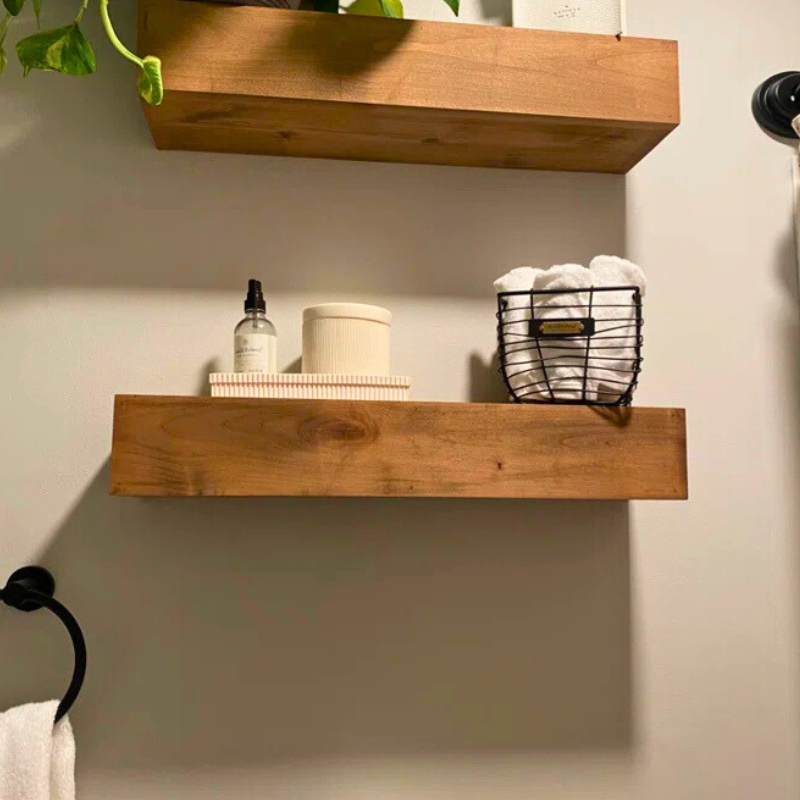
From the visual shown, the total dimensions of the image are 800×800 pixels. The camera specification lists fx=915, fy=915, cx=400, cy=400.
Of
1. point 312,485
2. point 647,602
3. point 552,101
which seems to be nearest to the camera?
point 312,485

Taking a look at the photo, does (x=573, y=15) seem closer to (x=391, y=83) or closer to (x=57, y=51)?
(x=391, y=83)

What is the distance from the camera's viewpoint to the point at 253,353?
1024 millimetres

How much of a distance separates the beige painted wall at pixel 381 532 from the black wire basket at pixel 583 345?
16 centimetres

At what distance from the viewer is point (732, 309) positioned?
124cm

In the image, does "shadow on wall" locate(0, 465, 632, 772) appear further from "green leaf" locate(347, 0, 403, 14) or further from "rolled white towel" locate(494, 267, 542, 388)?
"green leaf" locate(347, 0, 403, 14)

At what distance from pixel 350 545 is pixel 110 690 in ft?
1.06

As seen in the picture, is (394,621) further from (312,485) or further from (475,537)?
(312,485)

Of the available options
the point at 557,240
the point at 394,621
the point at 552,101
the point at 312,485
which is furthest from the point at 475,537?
the point at 552,101

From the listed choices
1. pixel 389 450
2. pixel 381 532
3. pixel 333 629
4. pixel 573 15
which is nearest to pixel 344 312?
pixel 389 450

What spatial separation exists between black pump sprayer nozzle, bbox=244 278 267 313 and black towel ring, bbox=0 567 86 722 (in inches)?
15.3

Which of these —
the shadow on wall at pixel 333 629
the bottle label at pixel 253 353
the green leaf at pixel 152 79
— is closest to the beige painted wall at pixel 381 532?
the shadow on wall at pixel 333 629

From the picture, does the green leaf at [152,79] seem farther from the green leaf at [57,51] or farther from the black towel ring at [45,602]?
the black towel ring at [45,602]

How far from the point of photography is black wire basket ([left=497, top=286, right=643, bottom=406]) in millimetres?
1011

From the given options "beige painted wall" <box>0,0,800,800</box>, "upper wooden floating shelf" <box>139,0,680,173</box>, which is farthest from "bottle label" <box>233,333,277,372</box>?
"upper wooden floating shelf" <box>139,0,680,173</box>
